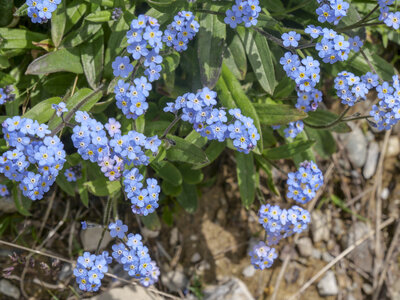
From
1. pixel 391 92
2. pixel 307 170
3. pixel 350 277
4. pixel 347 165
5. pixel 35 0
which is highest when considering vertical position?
pixel 35 0

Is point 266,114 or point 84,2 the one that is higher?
point 84,2

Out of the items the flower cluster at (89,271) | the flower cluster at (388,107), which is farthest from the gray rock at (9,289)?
the flower cluster at (388,107)

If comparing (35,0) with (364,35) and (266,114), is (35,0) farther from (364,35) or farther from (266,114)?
(364,35)

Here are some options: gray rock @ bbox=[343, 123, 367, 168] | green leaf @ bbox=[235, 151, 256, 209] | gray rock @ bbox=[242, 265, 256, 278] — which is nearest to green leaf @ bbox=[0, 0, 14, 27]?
green leaf @ bbox=[235, 151, 256, 209]

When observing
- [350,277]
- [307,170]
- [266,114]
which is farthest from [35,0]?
[350,277]

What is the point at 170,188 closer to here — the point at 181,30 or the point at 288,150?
the point at 288,150

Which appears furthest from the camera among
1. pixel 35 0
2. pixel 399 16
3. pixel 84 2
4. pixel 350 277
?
pixel 350 277

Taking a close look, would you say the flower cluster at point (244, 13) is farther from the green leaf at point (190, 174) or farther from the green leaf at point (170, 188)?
the green leaf at point (170, 188)
